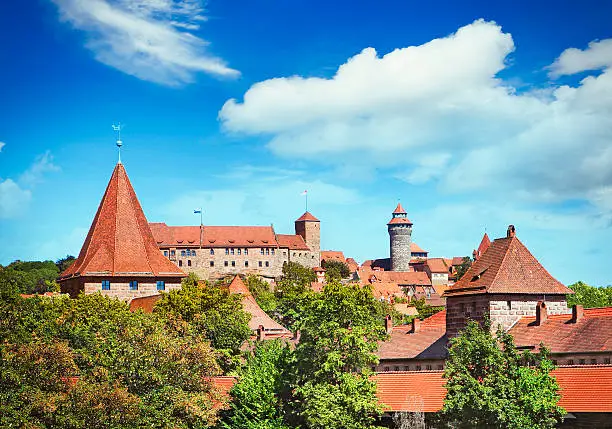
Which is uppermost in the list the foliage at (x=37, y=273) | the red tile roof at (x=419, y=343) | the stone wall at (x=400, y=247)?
the stone wall at (x=400, y=247)

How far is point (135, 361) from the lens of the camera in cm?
3484

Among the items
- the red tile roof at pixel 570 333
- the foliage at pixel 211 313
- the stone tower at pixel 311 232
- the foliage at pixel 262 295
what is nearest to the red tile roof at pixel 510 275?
the red tile roof at pixel 570 333

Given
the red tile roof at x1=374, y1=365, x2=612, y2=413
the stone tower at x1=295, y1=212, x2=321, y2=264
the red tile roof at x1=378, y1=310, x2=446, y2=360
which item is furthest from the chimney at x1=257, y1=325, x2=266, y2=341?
the stone tower at x1=295, y1=212, x2=321, y2=264

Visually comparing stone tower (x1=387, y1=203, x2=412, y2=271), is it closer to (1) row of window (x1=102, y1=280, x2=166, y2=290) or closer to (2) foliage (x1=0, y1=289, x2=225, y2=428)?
(1) row of window (x1=102, y1=280, x2=166, y2=290)

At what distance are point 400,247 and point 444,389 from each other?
463 ft

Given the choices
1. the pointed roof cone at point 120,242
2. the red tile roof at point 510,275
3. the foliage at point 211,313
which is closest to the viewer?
the red tile roof at point 510,275

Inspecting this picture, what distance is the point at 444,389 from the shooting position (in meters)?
33.7

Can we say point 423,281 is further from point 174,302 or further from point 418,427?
point 418,427

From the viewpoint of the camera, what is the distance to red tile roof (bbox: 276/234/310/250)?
480 ft

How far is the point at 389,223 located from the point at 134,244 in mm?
114757

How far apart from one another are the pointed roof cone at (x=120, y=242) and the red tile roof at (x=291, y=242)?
79.6 metres

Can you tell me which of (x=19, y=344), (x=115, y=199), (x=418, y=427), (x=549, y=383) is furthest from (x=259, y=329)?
(x=549, y=383)

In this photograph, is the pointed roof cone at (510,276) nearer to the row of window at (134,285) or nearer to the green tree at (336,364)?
the green tree at (336,364)

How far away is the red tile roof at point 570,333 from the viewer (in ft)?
131
